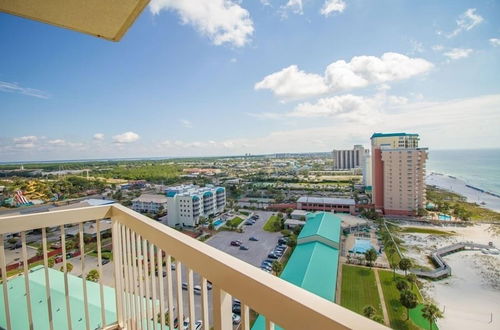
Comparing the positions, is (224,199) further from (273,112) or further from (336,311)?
(336,311)

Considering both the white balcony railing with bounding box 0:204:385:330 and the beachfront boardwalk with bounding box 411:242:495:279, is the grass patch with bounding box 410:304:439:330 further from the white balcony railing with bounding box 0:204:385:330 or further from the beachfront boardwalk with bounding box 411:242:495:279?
the white balcony railing with bounding box 0:204:385:330

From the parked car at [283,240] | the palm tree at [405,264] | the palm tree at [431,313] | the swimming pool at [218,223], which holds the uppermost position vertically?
the palm tree at [405,264]

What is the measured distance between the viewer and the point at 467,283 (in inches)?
181

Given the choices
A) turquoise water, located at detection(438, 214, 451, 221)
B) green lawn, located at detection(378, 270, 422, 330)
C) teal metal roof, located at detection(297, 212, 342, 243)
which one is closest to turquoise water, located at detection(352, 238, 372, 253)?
teal metal roof, located at detection(297, 212, 342, 243)

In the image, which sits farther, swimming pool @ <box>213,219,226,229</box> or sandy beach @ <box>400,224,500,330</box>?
swimming pool @ <box>213,219,226,229</box>

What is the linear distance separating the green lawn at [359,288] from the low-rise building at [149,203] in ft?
18.6

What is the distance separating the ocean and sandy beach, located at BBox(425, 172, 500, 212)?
386 mm

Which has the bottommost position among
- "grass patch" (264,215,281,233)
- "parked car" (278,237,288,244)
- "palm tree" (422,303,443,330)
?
"grass patch" (264,215,281,233)

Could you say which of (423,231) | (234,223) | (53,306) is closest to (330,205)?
(423,231)

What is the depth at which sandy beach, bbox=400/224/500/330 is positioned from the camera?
12.5ft

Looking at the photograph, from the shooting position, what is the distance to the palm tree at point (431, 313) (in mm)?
3836

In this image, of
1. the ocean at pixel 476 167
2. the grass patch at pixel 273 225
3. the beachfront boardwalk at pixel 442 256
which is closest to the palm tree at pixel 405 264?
the beachfront boardwalk at pixel 442 256

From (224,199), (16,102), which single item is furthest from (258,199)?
(16,102)

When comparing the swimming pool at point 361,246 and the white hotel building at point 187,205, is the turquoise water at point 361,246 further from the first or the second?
the white hotel building at point 187,205
